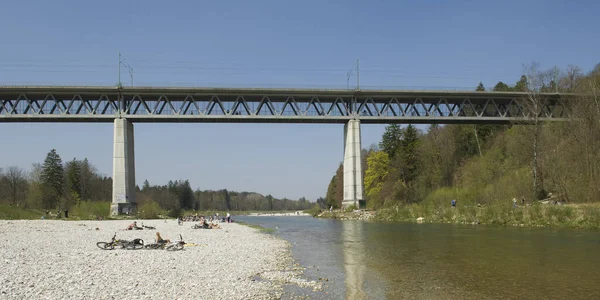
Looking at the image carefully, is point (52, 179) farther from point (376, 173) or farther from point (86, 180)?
point (376, 173)

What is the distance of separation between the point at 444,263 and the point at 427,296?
6621 millimetres

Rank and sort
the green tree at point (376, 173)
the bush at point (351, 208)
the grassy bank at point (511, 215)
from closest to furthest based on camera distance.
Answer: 1. the grassy bank at point (511, 215)
2. the bush at point (351, 208)
3. the green tree at point (376, 173)

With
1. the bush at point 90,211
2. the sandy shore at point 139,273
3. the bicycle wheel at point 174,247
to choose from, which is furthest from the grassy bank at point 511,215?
the bush at point 90,211

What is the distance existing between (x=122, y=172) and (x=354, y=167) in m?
32.0

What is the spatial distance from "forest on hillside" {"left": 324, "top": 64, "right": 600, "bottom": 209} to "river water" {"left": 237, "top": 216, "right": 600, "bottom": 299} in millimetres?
16671

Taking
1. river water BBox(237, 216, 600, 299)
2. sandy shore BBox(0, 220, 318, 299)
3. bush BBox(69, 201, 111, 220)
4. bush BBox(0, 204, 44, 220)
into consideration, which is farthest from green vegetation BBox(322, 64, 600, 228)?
bush BBox(0, 204, 44, 220)

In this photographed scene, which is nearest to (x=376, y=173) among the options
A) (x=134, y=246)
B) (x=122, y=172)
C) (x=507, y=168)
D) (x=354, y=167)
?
(x=354, y=167)

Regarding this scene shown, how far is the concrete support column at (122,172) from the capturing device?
6125 cm

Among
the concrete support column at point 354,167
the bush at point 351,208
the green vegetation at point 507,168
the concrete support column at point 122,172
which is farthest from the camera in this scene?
the bush at point 351,208

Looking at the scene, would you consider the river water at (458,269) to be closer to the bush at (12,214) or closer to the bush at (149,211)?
the bush at (12,214)

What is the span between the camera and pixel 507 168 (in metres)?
55.8

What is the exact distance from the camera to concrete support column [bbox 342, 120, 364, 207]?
65625mm

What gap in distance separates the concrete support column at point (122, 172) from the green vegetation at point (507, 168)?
34095 millimetres

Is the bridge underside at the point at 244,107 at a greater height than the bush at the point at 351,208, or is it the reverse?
the bridge underside at the point at 244,107
